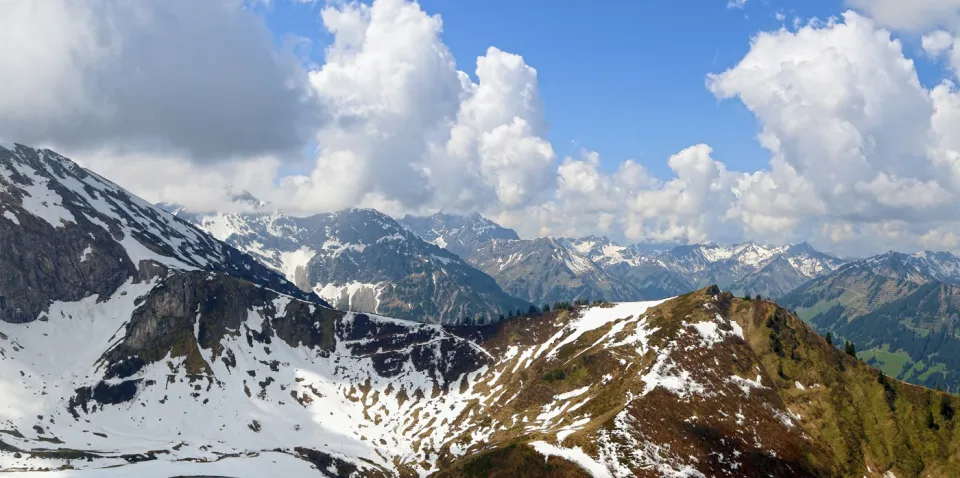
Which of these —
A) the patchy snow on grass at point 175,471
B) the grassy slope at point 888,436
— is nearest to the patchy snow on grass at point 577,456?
the grassy slope at point 888,436

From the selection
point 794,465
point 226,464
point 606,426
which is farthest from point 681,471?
point 226,464

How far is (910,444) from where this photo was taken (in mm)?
185875

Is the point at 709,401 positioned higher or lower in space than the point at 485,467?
higher

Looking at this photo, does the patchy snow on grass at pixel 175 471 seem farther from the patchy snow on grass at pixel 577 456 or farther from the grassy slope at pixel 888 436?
the grassy slope at pixel 888 436

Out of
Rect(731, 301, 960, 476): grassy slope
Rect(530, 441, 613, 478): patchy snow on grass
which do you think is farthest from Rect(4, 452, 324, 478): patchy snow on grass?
Rect(731, 301, 960, 476): grassy slope

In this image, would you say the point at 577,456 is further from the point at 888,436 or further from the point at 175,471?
the point at 175,471

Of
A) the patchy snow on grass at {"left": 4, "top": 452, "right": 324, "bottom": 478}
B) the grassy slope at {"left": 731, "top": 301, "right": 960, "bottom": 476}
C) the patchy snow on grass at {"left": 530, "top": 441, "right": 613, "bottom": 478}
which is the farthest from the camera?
the grassy slope at {"left": 731, "top": 301, "right": 960, "bottom": 476}

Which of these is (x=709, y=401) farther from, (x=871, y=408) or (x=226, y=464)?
(x=226, y=464)

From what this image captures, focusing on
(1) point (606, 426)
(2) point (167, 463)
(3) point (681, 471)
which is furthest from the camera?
(2) point (167, 463)

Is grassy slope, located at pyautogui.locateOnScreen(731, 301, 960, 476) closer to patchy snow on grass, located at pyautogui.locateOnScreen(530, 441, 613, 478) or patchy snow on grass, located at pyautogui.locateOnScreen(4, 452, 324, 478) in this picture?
patchy snow on grass, located at pyautogui.locateOnScreen(530, 441, 613, 478)

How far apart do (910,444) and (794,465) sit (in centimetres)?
4261

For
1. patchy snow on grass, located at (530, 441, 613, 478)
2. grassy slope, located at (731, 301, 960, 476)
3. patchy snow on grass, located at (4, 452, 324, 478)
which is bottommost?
patchy snow on grass, located at (4, 452, 324, 478)

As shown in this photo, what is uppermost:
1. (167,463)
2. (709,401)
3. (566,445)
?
(709,401)

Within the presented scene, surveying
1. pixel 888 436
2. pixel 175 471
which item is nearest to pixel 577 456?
pixel 888 436
